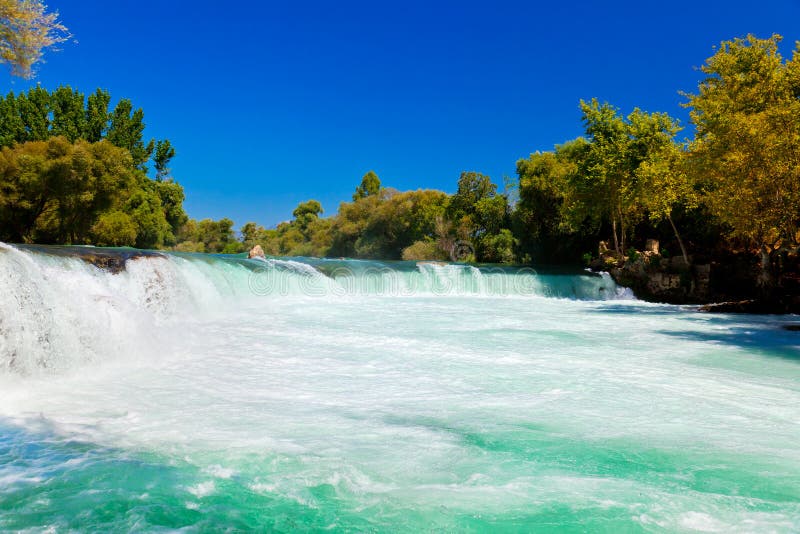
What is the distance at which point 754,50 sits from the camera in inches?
720

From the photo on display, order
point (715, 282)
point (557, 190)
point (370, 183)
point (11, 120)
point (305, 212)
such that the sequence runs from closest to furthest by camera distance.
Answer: point (715, 282) < point (557, 190) < point (11, 120) < point (370, 183) < point (305, 212)

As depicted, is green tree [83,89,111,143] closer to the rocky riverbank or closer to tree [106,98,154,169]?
tree [106,98,154,169]

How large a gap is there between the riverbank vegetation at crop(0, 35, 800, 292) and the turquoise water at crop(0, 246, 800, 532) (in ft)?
18.6

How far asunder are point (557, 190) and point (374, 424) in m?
27.5

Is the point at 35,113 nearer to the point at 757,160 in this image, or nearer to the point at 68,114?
the point at 68,114

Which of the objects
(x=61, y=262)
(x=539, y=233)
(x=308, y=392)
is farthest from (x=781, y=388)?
(x=539, y=233)

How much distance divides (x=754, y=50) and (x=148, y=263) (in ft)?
69.3

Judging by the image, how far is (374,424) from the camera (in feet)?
14.9

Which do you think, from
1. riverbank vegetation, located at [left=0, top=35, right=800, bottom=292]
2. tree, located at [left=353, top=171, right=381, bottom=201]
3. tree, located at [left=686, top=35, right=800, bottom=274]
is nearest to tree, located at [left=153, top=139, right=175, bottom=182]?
Result: riverbank vegetation, located at [left=0, top=35, right=800, bottom=292]

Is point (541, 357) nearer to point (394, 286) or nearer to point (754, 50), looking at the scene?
point (394, 286)

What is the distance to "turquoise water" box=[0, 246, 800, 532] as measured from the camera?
9.80 feet

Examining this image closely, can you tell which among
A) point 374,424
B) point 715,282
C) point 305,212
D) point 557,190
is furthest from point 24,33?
point 305,212

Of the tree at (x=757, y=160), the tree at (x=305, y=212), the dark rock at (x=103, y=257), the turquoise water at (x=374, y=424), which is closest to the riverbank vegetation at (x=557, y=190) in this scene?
the tree at (x=757, y=160)

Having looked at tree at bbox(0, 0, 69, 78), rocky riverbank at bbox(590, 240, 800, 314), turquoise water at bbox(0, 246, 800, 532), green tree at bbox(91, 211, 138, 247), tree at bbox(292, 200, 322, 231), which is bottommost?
turquoise water at bbox(0, 246, 800, 532)
